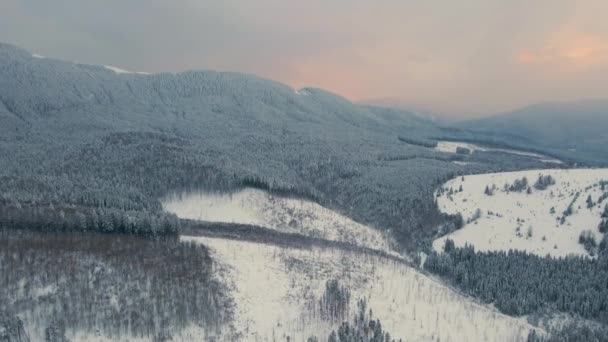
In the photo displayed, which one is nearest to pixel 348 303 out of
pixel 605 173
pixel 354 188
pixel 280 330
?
pixel 280 330

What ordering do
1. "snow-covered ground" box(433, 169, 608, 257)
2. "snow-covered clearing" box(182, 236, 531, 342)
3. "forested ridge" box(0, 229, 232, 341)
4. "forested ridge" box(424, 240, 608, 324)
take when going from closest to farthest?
"forested ridge" box(0, 229, 232, 341)
"snow-covered clearing" box(182, 236, 531, 342)
"forested ridge" box(424, 240, 608, 324)
"snow-covered ground" box(433, 169, 608, 257)

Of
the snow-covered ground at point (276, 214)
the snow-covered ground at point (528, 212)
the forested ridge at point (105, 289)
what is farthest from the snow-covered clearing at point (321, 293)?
the snow-covered ground at point (528, 212)

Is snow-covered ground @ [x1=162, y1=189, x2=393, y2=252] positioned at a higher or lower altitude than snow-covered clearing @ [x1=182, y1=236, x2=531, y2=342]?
higher

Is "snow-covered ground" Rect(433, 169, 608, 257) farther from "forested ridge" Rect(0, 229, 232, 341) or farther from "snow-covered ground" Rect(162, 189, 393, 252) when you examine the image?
"forested ridge" Rect(0, 229, 232, 341)

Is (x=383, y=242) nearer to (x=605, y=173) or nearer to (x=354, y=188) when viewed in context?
(x=354, y=188)

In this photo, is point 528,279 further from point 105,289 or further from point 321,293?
point 105,289

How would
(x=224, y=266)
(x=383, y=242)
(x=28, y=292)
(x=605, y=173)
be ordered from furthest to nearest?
(x=605, y=173)
(x=383, y=242)
(x=224, y=266)
(x=28, y=292)

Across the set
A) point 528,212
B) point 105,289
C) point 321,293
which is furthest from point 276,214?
point 528,212

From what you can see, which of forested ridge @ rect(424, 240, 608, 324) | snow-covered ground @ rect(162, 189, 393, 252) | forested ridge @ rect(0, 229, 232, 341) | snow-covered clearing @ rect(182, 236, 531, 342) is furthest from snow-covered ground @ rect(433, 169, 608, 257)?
forested ridge @ rect(0, 229, 232, 341)
